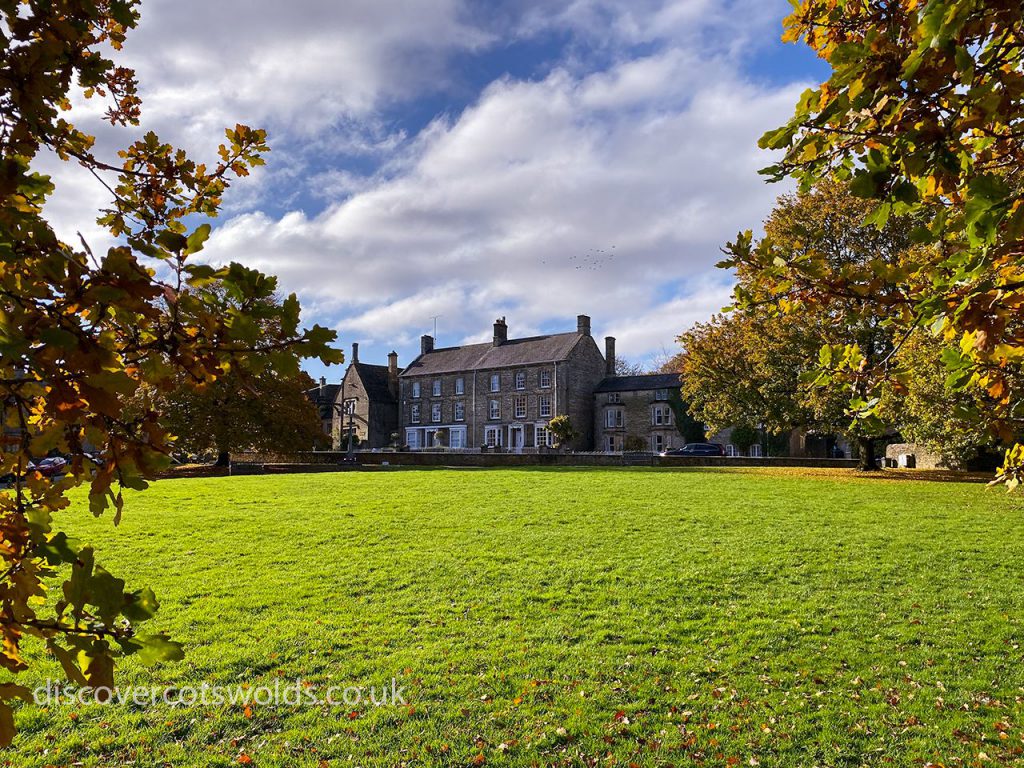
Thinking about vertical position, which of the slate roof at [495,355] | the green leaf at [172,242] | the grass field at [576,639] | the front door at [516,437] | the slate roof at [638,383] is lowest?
the grass field at [576,639]

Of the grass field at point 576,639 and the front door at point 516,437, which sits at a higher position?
the front door at point 516,437

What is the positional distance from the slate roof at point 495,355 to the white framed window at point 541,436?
19.3ft

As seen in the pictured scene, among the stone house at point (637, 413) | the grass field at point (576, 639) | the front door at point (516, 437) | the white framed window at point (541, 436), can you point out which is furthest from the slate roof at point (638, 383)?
the grass field at point (576, 639)

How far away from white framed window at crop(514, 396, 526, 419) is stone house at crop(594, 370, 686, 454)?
6.35 metres

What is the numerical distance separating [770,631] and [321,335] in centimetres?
749

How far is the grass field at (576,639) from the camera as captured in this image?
532cm

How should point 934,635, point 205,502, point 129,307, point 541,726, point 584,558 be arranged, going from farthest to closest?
1. point 205,502
2. point 584,558
3. point 934,635
4. point 541,726
5. point 129,307

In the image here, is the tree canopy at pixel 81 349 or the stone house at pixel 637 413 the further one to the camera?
the stone house at pixel 637 413

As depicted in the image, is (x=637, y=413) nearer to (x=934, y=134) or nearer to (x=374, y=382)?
(x=374, y=382)

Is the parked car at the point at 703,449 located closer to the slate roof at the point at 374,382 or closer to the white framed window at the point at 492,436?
Result: the white framed window at the point at 492,436

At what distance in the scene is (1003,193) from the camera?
2.18 m

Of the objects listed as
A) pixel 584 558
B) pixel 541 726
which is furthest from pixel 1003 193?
pixel 584 558

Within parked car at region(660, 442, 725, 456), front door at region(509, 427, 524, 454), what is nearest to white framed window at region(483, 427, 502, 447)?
front door at region(509, 427, 524, 454)

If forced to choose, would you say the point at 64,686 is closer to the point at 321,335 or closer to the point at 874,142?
the point at 321,335
